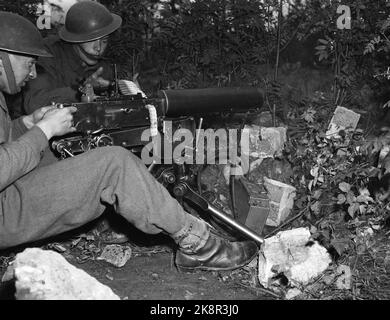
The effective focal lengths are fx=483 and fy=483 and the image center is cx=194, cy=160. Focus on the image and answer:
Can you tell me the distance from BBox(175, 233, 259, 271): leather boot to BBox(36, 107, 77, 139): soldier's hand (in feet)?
3.85

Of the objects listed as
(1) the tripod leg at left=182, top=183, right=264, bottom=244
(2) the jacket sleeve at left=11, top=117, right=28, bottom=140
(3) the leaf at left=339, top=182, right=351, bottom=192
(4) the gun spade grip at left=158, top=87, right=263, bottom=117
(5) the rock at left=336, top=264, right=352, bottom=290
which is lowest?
(5) the rock at left=336, top=264, right=352, bottom=290

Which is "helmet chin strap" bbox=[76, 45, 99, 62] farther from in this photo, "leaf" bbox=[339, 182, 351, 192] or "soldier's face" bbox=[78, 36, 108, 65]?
"leaf" bbox=[339, 182, 351, 192]

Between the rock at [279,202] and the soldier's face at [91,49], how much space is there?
192 centimetres

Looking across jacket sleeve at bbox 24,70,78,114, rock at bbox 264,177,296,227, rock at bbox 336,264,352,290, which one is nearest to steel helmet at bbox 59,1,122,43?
jacket sleeve at bbox 24,70,78,114

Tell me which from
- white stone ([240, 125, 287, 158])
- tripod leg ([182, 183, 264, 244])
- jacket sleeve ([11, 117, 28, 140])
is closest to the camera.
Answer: jacket sleeve ([11, 117, 28, 140])

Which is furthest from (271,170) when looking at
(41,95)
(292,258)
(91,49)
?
(41,95)

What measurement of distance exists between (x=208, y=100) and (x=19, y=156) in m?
1.58

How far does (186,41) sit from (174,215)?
11.9 feet

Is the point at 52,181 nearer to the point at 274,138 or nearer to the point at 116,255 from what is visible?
the point at 116,255

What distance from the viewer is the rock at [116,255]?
11.8 feet

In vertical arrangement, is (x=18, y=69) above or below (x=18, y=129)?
above

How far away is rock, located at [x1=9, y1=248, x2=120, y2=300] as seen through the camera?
2.28 metres

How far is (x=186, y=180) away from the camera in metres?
3.78

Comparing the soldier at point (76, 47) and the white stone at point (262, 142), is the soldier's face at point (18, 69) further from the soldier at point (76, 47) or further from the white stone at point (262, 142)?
the white stone at point (262, 142)
